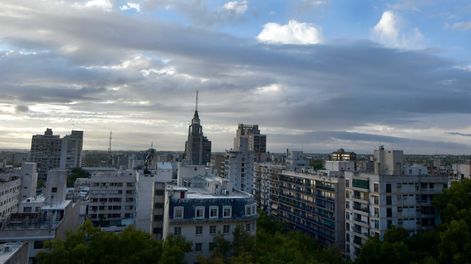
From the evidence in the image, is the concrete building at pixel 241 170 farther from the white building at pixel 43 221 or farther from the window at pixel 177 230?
the window at pixel 177 230

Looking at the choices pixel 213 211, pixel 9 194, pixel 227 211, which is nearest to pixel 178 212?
pixel 213 211

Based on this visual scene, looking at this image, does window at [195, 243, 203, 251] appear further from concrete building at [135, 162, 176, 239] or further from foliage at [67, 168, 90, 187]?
foliage at [67, 168, 90, 187]

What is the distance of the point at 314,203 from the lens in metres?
76.8

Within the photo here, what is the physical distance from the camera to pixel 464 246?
1583 inches

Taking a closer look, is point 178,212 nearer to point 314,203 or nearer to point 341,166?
point 314,203

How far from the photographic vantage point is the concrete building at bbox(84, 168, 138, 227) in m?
84.6

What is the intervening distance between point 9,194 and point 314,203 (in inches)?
2488

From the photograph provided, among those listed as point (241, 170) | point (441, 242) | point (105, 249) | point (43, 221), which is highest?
point (241, 170)

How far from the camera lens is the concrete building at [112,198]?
8462 centimetres

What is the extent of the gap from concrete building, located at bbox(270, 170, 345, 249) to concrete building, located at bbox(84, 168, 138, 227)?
3539cm

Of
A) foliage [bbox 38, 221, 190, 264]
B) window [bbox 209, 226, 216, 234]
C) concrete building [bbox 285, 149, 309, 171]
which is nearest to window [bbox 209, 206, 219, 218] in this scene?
window [bbox 209, 226, 216, 234]

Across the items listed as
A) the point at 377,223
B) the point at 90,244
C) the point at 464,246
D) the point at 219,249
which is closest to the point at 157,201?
the point at 219,249

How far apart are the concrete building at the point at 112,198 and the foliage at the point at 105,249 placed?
53.1m

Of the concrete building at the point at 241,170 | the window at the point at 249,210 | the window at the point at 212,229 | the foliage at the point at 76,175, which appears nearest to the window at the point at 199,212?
the window at the point at 212,229
